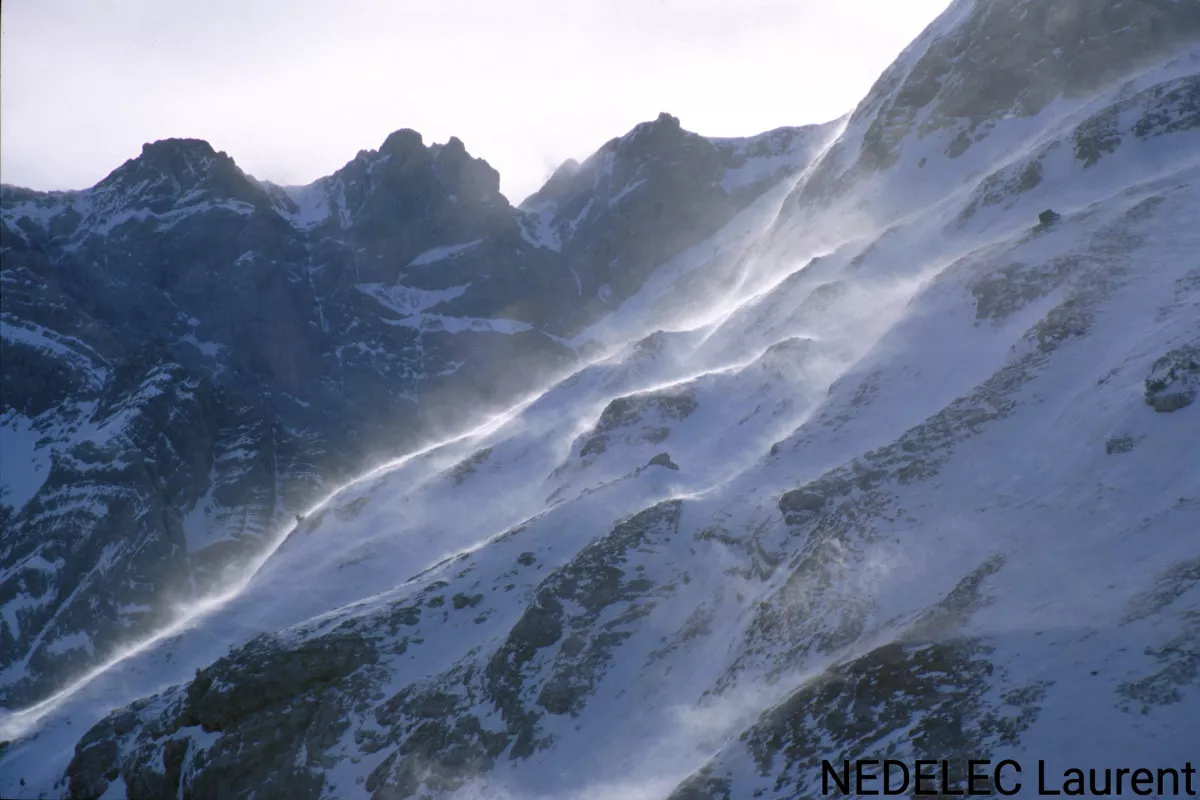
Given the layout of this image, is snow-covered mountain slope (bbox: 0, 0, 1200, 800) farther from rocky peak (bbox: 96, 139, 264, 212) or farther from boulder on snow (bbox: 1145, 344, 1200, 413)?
rocky peak (bbox: 96, 139, 264, 212)

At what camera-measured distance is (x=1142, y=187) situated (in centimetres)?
4734

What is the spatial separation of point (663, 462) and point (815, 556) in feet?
48.9

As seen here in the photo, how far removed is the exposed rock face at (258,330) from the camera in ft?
489

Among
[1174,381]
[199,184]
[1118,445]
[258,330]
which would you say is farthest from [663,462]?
[199,184]

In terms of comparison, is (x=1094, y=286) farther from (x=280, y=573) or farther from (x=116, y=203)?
(x=116, y=203)

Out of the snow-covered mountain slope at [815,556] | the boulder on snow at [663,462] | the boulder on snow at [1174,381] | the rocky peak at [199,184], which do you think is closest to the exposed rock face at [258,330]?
the rocky peak at [199,184]

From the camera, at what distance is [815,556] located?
33.2m

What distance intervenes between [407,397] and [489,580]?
13481 centimetres

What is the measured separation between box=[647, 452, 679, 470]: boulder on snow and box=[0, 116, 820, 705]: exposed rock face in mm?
110130

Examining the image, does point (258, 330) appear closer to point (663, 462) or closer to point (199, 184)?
point (199, 184)

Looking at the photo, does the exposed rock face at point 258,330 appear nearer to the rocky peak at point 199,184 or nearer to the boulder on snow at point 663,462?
the rocky peak at point 199,184

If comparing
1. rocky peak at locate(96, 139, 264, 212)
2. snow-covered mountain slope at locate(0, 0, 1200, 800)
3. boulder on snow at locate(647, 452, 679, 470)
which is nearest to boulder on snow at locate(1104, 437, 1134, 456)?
snow-covered mountain slope at locate(0, 0, 1200, 800)

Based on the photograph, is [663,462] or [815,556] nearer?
[815,556]

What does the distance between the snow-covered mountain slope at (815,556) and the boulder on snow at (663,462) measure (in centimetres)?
29
